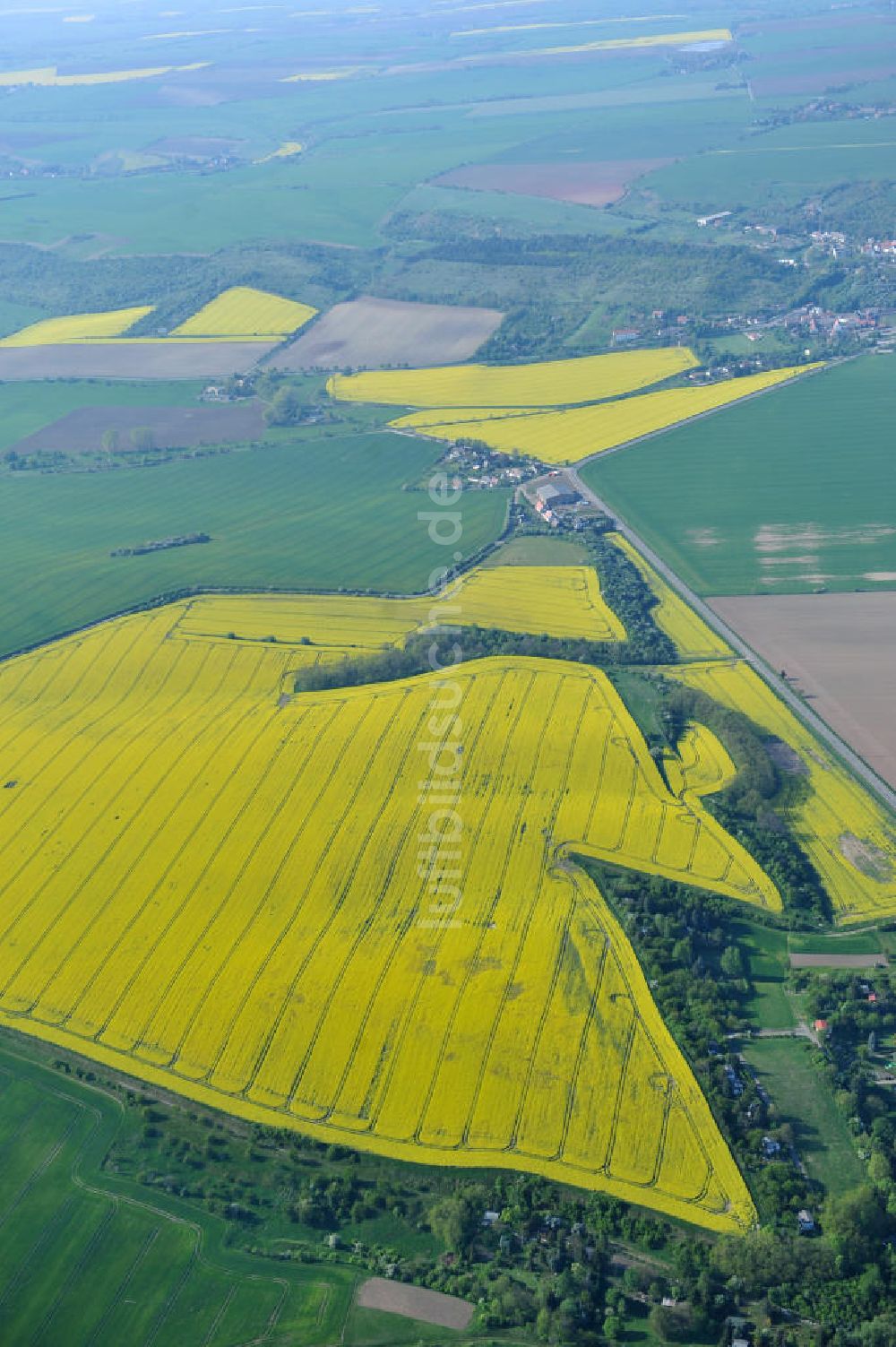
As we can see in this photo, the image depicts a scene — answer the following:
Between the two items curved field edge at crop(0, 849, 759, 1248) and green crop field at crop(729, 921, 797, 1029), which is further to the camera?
green crop field at crop(729, 921, 797, 1029)

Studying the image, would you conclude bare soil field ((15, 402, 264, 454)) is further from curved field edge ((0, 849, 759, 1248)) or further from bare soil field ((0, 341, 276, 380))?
curved field edge ((0, 849, 759, 1248))

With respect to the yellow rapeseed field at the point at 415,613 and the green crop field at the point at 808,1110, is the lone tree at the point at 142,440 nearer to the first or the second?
the yellow rapeseed field at the point at 415,613

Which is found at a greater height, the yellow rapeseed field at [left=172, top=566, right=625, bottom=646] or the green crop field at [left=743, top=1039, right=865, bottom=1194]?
the yellow rapeseed field at [left=172, top=566, right=625, bottom=646]

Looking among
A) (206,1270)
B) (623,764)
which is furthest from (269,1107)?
(623,764)

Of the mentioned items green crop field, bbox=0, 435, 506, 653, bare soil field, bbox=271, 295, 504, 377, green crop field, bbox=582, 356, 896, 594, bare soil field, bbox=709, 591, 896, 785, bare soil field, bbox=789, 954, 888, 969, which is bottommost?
bare soil field, bbox=789, 954, 888, 969

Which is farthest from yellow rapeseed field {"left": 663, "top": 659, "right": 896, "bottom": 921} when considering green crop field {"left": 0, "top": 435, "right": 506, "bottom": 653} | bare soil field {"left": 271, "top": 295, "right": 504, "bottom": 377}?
bare soil field {"left": 271, "top": 295, "right": 504, "bottom": 377}

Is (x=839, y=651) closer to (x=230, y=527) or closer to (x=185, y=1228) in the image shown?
(x=230, y=527)
